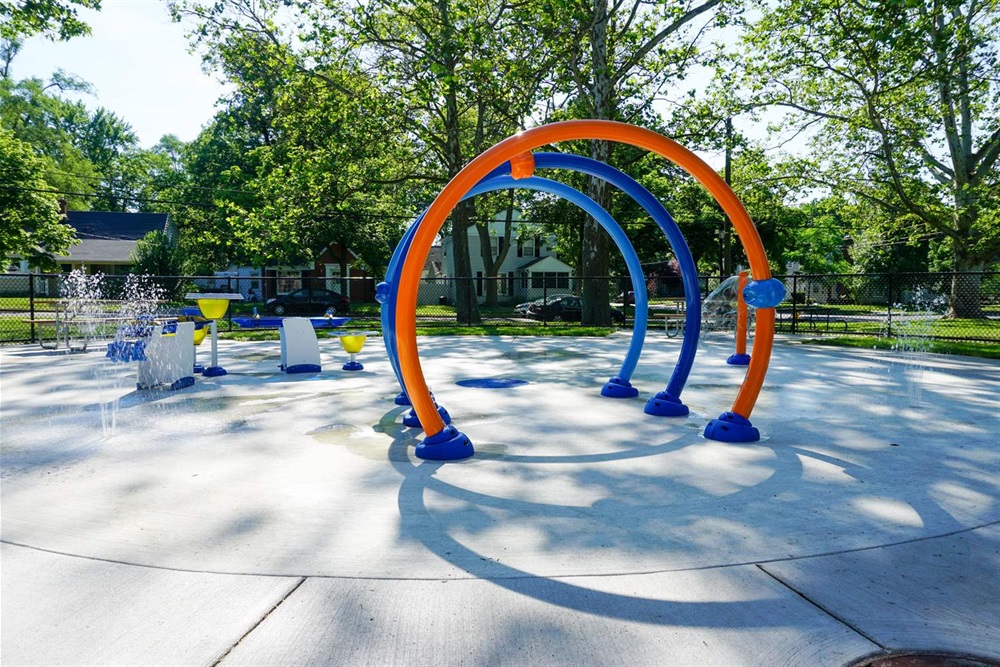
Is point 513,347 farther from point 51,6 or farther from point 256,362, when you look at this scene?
point 51,6

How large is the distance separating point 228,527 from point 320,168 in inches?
778

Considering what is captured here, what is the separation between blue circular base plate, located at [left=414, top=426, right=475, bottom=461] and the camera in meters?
5.18

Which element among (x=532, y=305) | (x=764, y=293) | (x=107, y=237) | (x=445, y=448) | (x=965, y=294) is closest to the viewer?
(x=445, y=448)

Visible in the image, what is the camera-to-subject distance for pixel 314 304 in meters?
33.5

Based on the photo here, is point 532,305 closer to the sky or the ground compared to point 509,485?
closer to the sky

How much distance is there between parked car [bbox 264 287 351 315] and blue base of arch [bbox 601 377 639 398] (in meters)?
25.7

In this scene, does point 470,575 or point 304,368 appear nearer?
point 470,575

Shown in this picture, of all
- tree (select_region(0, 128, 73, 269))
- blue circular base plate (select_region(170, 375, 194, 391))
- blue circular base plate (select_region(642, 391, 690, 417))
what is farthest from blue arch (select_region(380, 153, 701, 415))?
tree (select_region(0, 128, 73, 269))

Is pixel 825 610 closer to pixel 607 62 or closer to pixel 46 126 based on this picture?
pixel 607 62

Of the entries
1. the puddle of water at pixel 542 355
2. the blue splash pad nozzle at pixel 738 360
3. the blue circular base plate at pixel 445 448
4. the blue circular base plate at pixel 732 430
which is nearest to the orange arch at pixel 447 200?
the blue circular base plate at pixel 445 448

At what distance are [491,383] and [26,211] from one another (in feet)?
82.2

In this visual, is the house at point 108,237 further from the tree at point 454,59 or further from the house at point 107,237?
the tree at point 454,59

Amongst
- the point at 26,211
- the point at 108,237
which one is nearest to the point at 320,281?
the point at 108,237

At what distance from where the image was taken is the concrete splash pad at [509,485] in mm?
3287
